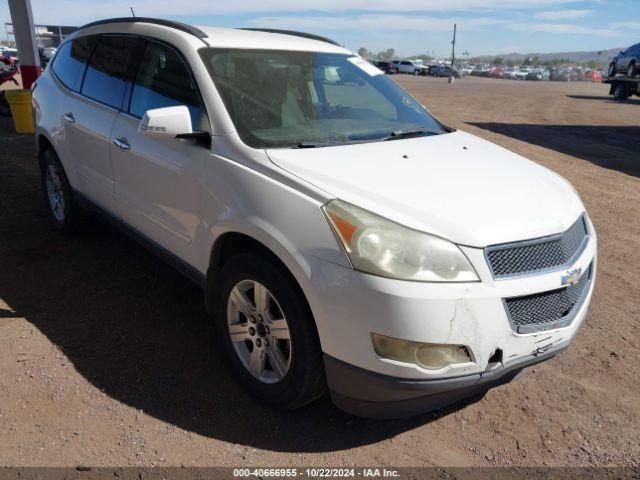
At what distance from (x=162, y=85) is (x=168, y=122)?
71 centimetres

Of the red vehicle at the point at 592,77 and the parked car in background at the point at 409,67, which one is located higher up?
the parked car in background at the point at 409,67

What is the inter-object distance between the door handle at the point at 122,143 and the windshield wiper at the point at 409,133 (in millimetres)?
1660

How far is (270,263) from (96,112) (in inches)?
89.0

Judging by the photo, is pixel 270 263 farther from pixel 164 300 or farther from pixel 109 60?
pixel 109 60

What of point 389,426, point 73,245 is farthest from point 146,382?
point 73,245

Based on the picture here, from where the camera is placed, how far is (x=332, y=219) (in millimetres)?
2406

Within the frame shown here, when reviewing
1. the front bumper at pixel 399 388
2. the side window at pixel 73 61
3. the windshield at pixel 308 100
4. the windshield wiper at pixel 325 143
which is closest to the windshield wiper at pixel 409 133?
the windshield at pixel 308 100

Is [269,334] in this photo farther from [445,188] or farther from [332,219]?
[445,188]

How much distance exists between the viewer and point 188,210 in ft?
10.5

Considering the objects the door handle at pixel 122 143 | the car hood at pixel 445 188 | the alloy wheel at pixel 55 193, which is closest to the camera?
the car hood at pixel 445 188

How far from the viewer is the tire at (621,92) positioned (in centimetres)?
2898

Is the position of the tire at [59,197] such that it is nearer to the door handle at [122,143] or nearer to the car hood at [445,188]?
the door handle at [122,143]

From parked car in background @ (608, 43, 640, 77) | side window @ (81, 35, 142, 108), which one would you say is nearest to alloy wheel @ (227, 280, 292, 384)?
side window @ (81, 35, 142, 108)

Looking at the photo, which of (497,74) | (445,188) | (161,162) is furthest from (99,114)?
(497,74)
